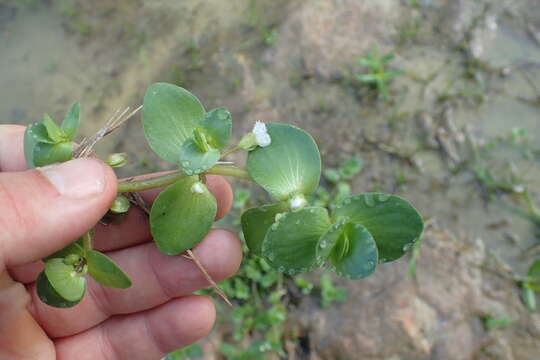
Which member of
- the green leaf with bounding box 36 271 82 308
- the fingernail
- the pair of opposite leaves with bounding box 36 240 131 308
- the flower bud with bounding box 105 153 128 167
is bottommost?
the green leaf with bounding box 36 271 82 308

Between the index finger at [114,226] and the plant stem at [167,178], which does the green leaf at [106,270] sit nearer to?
the plant stem at [167,178]

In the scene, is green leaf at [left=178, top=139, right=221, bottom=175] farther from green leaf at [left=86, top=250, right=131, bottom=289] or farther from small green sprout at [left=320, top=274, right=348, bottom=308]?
small green sprout at [left=320, top=274, right=348, bottom=308]

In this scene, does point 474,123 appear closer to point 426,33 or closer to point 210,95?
point 426,33

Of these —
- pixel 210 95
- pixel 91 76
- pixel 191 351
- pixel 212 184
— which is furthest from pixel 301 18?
pixel 191 351

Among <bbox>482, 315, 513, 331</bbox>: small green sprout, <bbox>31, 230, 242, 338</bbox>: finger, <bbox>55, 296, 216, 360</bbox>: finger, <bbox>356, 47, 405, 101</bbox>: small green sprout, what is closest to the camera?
<bbox>31, 230, 242, 338</bbox>: finger

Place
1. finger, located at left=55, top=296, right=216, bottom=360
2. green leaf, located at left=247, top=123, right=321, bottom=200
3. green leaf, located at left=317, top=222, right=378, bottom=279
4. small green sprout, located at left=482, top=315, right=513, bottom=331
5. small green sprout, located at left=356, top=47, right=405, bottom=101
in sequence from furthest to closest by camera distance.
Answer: small green sprout, located at left=356, top=47, right=405, bottom=101 → small green sprout, located at left=482, top=315, right=513, bottom=331 → finger, located at left=55, top=296, right=216, bottom=360 → green leaf, located at left=247, top=123, right=321, bottom=200 → green leaf, located at left=317, top=222, right=378, bottom=279

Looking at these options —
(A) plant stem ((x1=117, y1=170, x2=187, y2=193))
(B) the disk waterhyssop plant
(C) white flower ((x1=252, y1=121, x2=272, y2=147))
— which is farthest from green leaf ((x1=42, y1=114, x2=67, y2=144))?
Result: (C) white flower ((x1=252, y1=121, x2=272, y2=147))

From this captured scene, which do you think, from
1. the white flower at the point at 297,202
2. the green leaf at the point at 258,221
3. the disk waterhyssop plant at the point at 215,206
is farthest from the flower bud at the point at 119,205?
the white flower at the point at 297,202

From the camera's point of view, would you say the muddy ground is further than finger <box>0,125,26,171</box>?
Yes

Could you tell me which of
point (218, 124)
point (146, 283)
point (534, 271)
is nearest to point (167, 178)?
point (218, 124)
